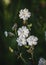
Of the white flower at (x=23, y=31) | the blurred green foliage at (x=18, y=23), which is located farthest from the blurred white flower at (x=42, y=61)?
the white flower at (x=23, y=31)

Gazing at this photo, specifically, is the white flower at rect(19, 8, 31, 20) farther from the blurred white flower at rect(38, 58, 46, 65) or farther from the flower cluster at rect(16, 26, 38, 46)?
the blurred white flower at rect(38, 58, 46, 65)

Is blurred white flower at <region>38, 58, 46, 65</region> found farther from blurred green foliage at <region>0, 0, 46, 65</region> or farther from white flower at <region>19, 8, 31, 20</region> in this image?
white flower at <region>19, 8, 31, 20</region>

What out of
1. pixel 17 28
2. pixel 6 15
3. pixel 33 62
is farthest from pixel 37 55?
pixel 6 15

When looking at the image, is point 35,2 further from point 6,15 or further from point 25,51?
point 25,51

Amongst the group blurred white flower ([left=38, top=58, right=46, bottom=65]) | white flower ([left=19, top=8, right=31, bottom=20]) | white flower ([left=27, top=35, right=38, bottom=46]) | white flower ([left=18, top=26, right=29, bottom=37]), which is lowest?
blurred white flower ([left=38, top=58, right=46, bottom=65])

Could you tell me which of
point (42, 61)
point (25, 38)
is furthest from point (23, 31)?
point (42, 61)

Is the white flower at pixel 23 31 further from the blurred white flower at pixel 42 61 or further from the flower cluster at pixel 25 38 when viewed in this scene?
the blurred white flower at pixel 42 61

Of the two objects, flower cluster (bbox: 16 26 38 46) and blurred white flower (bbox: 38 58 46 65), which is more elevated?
flower cluster (bbox: 16 26 38 46)

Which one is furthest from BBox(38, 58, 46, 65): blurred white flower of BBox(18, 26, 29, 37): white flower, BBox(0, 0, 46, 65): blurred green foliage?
BBox(18, 26, 29, 37): white flower
